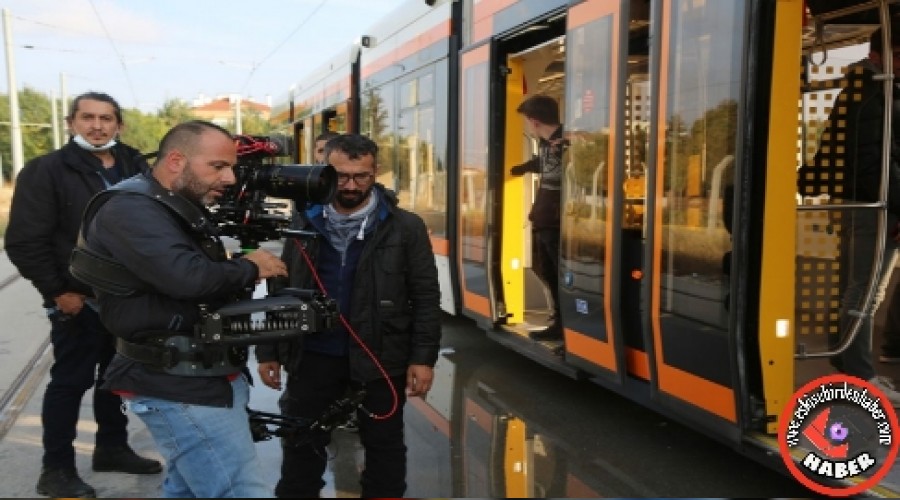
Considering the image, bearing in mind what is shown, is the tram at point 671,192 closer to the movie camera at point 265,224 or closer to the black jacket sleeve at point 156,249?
the movie camera at point 265,224

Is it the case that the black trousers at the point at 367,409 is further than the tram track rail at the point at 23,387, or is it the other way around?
the tram track rail at the point at 23,387

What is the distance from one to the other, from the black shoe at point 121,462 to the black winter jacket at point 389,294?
4.63 ft

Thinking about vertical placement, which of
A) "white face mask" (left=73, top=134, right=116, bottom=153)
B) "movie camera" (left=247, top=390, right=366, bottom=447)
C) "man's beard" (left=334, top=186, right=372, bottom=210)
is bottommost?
"movie camera" (left=247, top=390, right=366, bottom=447)

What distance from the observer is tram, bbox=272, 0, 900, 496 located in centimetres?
372

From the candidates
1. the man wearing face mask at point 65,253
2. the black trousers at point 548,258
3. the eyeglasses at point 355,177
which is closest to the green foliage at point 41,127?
the black trousers at point 548,258

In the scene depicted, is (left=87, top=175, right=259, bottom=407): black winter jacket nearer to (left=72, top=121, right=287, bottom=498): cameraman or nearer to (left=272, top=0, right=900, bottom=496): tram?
(left=72, top=121, right=287, bottom=498): cameraman

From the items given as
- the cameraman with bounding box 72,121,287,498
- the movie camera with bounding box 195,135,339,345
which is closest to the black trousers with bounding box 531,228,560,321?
the movie camera with bounding box 195,135,339,345

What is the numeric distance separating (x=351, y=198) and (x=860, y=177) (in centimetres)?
273

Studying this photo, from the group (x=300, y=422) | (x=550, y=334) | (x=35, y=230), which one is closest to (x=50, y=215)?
(x=35, y=230)

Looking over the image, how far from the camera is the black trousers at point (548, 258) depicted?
647 centimetres

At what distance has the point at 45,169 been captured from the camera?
4.20m

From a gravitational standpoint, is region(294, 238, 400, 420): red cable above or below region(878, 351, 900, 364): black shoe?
above

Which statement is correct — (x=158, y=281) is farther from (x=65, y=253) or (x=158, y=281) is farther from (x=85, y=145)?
(x=85, y=145)

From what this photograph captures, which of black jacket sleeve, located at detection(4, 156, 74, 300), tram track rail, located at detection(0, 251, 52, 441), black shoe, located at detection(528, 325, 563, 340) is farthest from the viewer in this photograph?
Answer: black shoe, located at detection(528, 325, 563, 340)
